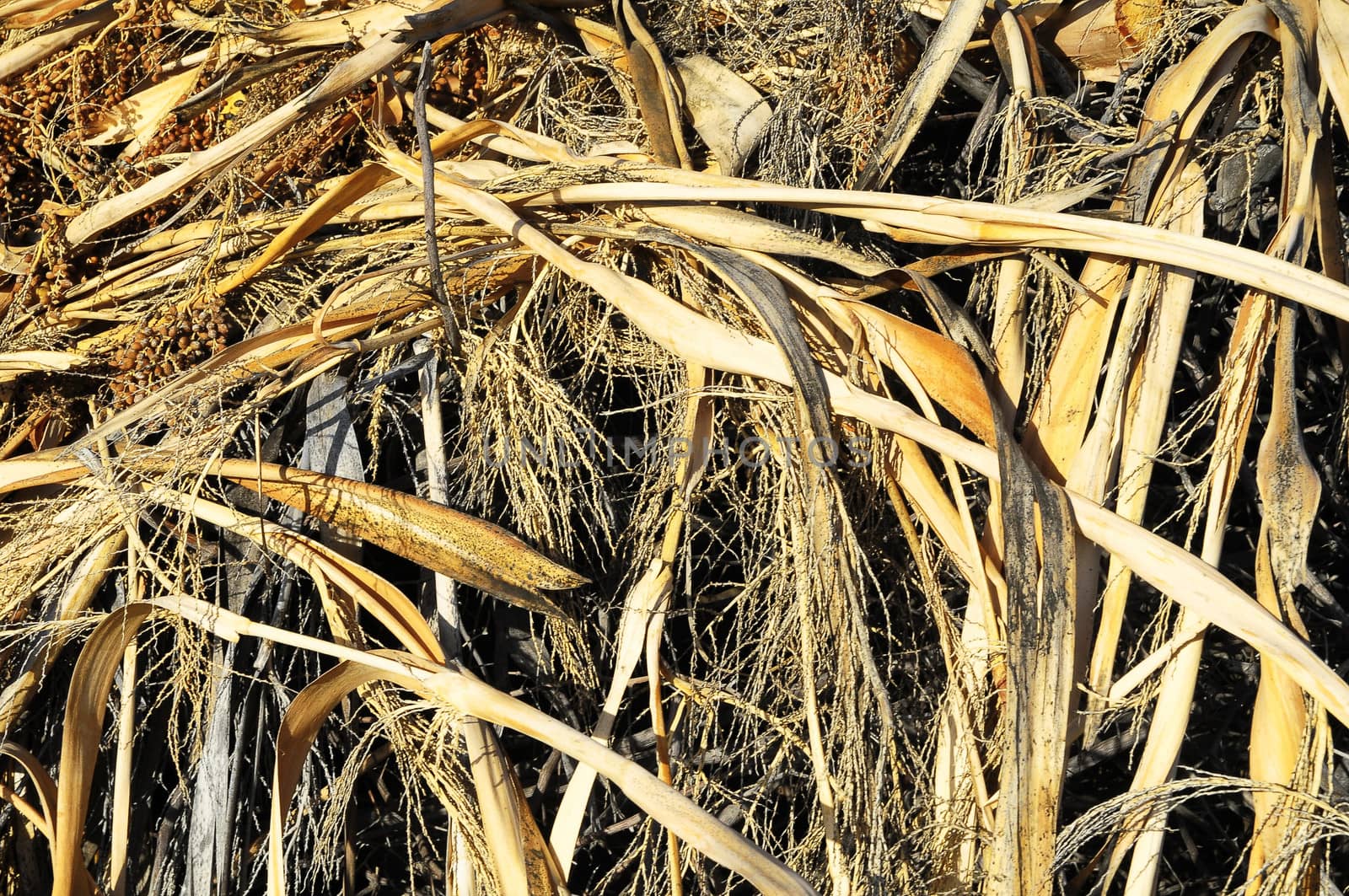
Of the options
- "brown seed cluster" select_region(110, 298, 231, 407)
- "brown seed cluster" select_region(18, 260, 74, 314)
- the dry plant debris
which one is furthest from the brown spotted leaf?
"brown seed cluster" select_region(18, 260, 74, 314)

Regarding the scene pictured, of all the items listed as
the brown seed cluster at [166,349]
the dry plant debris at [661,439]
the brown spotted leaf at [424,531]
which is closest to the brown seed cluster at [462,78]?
the dry plant debris at [661,439]

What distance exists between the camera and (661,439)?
1075mm

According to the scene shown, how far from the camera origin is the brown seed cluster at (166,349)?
114cm

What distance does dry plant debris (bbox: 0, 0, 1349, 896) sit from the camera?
3.15 feet

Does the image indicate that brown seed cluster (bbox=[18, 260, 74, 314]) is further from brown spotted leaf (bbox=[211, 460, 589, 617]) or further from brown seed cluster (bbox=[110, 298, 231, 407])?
brown spotted leaf (bbox=[211, 460, 589, 617])

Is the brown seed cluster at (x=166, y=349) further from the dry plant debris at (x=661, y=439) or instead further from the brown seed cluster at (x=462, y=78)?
the brown seed cluster at (x=462, y=78)

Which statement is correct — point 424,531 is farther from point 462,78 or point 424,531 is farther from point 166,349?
point 462,78

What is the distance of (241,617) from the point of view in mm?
1064

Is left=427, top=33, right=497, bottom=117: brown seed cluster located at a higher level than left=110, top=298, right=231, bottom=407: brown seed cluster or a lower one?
higher

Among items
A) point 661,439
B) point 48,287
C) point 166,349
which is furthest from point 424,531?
A: point 48,287

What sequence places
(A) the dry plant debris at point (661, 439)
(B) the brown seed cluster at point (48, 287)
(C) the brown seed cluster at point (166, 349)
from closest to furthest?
(A) the dry plant debris at point (661, 439)
(C) the brown seed cluster at point (166, 349)
(B) the brown seed cluster at point (48, 287)

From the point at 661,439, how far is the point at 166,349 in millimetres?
566

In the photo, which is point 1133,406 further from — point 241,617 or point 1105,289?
point 241,617

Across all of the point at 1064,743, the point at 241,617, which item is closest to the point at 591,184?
the point at 241,617
